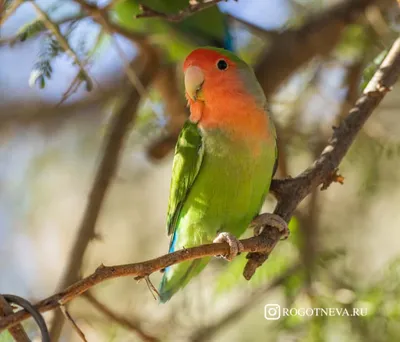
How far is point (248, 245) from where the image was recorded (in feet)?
3.00

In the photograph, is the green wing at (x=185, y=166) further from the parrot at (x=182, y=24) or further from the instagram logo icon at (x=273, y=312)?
the instagram logo icon at (x=273, y=312)

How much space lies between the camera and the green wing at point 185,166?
111 centimetres

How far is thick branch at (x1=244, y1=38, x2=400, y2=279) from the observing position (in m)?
1.04

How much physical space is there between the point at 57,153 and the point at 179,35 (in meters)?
1.08

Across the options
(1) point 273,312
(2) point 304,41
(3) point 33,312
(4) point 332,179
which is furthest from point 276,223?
(2) point 304,41

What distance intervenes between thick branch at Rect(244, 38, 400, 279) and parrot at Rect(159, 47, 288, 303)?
7 cm

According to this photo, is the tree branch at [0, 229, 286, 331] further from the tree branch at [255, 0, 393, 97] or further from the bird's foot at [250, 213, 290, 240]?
the tree branch at [255, 0, 393, 97]

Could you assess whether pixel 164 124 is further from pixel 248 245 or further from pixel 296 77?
pixel 248 245

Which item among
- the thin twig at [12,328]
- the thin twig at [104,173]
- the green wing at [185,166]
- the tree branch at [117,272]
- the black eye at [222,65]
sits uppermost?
the thin twig at [12,328]

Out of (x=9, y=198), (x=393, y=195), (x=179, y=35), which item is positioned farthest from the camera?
(x=9, y=198)

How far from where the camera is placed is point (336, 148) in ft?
3.51

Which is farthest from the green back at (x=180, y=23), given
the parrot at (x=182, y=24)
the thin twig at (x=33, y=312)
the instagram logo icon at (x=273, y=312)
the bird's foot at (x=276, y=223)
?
the thin twig at (x=33, y=312)

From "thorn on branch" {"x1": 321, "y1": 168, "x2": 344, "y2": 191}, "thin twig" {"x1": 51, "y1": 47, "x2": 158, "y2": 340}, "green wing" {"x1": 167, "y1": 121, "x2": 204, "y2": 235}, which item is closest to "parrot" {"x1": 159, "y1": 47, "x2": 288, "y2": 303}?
"green wing" {"x1": 167, "y1": 121, "x2": 204, "y2": 235}

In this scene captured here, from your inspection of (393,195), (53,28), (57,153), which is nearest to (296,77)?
(393,195)
